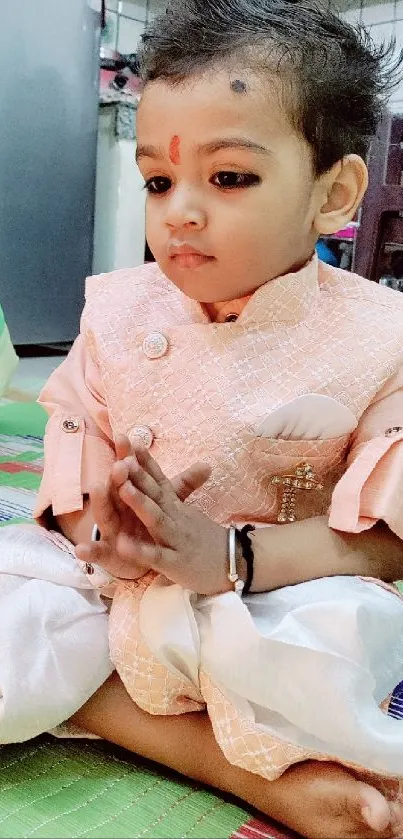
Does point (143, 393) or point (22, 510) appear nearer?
point (143, 393)

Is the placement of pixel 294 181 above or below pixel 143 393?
above

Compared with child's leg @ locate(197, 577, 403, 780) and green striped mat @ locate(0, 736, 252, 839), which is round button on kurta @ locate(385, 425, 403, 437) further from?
green striped mat @ locate(0, 736, 252, 839)

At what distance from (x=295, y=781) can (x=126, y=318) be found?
375 millimetres

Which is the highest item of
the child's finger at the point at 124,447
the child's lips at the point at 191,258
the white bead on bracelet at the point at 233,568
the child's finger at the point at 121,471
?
the child's lips at the point at 191,258

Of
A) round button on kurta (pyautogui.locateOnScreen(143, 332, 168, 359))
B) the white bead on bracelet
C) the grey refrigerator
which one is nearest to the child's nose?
round button on kurta (pyautogui.locateOnScreen(143, 332, 168, 359))

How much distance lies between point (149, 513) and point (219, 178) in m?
0.24

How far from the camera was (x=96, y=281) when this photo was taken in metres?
0.74

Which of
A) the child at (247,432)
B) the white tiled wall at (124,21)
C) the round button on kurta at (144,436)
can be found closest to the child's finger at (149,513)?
the child at (247,432)

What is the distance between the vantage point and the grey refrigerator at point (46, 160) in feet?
7.60

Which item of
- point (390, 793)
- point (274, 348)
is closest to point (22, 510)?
point (274, 348)

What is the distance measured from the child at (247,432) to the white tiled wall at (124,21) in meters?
3.05

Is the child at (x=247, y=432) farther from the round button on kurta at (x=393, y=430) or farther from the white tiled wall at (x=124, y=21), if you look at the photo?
the white tiled wall at (x=124, y=21)

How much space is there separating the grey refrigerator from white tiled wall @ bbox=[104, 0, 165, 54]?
908 mm

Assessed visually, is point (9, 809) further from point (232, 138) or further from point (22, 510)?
point (22, 510)
